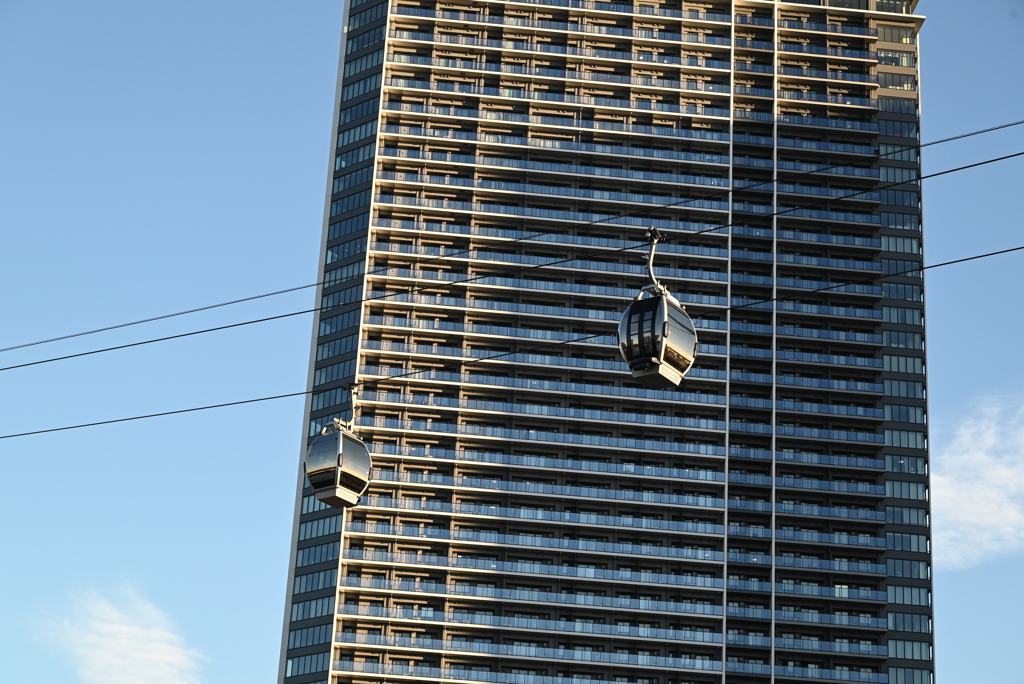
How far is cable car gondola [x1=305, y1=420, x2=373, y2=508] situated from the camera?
33812 millimetres

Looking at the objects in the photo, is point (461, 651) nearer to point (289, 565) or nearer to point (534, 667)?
point (534, 667)

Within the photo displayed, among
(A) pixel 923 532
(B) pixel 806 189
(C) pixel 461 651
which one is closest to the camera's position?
(C) pixel 461 651

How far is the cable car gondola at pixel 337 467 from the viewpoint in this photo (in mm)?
33812

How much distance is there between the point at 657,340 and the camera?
32.0 meters

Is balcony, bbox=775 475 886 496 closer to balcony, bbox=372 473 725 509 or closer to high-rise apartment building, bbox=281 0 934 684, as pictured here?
high-rise apartment building, bbox=281 0 934 684

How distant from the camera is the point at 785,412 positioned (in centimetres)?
16200

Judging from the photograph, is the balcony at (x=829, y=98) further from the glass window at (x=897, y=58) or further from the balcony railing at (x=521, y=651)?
the balcony railing at (x=521, y=651)

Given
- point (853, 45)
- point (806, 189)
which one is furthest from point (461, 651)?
point (853, 45)

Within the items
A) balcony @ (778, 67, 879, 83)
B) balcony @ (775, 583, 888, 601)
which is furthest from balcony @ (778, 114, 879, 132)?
balcony @ (775, 583, 888, 601)

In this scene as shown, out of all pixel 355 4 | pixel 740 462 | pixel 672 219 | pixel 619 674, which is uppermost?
pixel 355 4

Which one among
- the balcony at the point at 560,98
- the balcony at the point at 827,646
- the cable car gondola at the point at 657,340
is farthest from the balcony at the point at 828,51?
the cable car gondola at the point at 657,340

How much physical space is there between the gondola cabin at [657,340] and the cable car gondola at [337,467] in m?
6.47

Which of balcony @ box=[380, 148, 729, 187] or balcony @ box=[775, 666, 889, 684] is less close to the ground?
balcony @ box=[380, 148, 729, 187]

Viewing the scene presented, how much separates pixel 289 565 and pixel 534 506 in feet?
83.7
